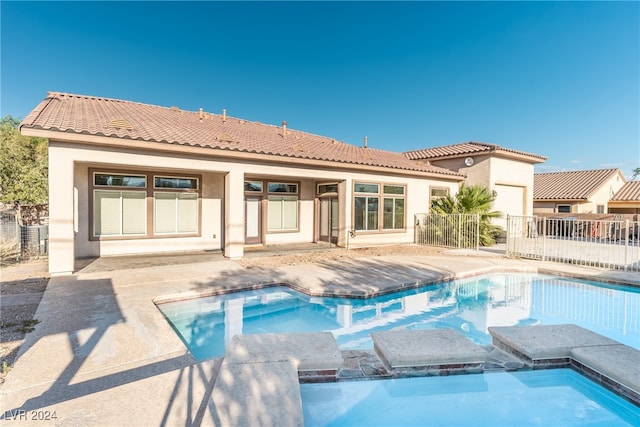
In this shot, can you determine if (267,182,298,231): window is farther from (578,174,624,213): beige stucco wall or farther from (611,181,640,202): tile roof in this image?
(611,181,640,202): tile roof

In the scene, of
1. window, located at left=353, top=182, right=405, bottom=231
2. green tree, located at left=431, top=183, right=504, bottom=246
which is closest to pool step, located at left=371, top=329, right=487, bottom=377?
window, located at left=353, top=182, right=405, bottom=231

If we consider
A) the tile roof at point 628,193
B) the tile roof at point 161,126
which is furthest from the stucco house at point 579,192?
the tile roof at point 161,126

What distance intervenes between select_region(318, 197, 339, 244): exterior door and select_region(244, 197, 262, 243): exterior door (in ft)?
9.56

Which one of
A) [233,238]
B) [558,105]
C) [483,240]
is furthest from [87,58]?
[558,105]

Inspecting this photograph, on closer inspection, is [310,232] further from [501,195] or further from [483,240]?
[501,195]

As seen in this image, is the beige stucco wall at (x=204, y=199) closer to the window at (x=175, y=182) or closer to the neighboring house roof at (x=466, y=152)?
the window at (x=175, y=182)

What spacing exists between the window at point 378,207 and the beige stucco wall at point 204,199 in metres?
0.31

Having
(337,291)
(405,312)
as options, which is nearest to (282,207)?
(337,291)

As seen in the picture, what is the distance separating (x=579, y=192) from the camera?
22734 millimetres

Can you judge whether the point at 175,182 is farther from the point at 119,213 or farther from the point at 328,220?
the point at 328,220

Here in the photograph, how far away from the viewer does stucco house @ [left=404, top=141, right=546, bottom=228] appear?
54.5ft

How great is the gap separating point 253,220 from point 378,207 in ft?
18.4

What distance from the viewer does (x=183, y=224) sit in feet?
39.8

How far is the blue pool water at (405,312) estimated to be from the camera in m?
5.79
